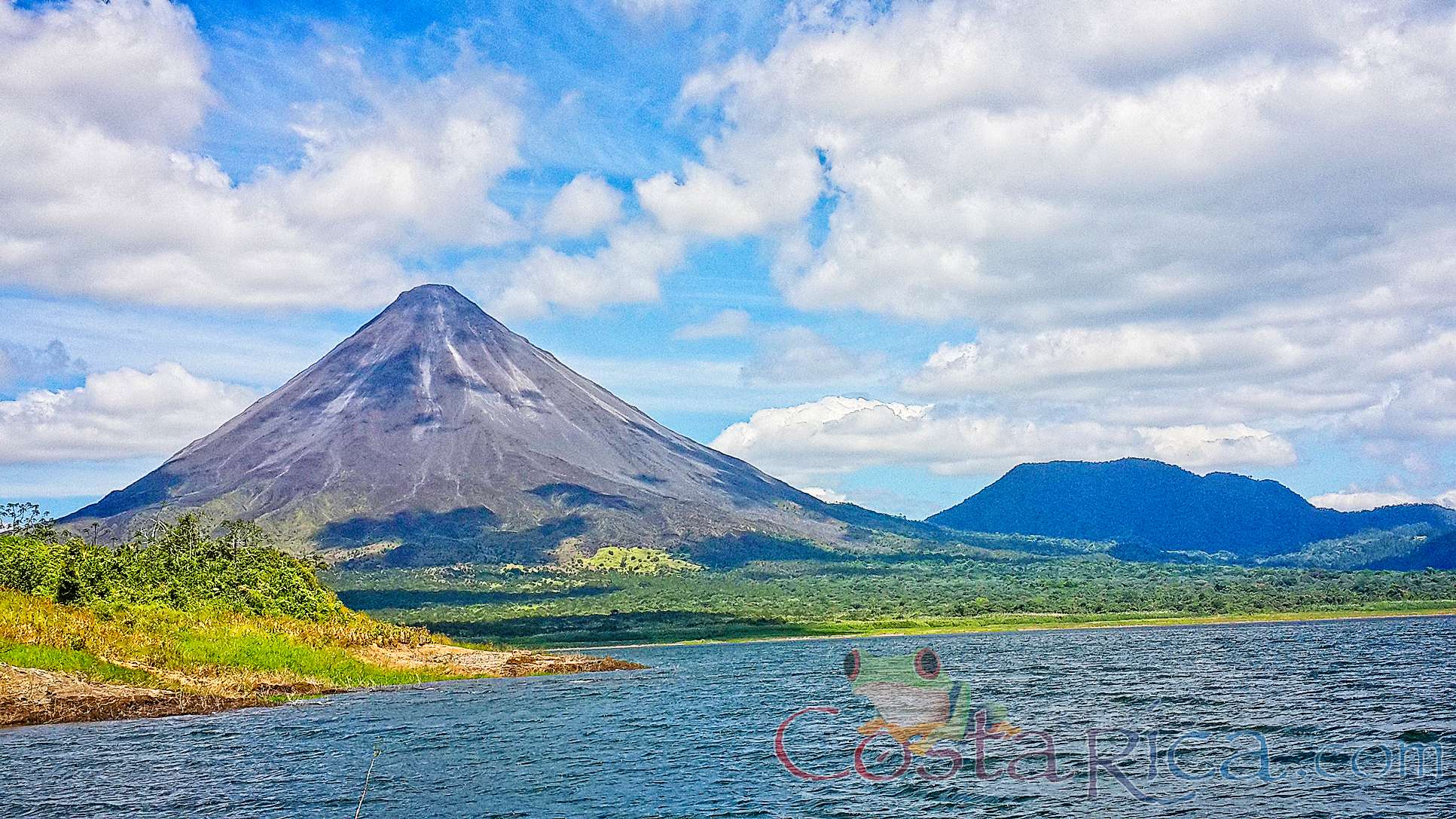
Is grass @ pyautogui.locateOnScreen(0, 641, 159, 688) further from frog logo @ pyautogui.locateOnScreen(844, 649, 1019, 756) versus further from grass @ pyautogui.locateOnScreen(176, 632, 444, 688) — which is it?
frog logo @ pyautogui.locateOnScreen(844, 649, 1019, 756)

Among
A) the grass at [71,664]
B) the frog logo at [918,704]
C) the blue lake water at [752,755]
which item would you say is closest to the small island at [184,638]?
the grass at [71,664]

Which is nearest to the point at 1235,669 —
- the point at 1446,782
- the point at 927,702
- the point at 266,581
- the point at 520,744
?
the point at 927,702

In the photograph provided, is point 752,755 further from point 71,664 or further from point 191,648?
point 191,648

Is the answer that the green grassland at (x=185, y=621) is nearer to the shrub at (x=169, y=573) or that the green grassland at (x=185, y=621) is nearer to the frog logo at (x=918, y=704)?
the shrub at (x=169, y=573)

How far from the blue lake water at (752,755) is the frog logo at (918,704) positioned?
1.46 metres

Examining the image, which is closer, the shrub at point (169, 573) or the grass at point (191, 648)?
the grass at point (191, 648)

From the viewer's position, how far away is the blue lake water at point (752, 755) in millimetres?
40656

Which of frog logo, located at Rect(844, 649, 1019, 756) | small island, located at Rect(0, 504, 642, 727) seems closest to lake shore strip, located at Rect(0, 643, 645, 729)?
small island, located at Rect(0, 504, 642, 727)

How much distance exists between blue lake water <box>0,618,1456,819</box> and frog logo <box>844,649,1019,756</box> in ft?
4.80

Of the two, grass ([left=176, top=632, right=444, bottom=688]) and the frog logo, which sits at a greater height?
grass ([left=176, top=632, right=444, bottom=688])

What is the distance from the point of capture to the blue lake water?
40.7 m

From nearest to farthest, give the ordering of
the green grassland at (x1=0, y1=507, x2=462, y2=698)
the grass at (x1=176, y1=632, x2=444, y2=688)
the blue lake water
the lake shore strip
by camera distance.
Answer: the blue lake water
the lake shore strip
the green grassland at (x1=0, y1=507, x2=462, y2=698)
the grass at (x1=176, y1=632, x2=444, y2=688)

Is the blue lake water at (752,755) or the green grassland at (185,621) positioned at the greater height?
the green grassland at (185,621)

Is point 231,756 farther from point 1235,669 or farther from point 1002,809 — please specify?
point 1235,669
